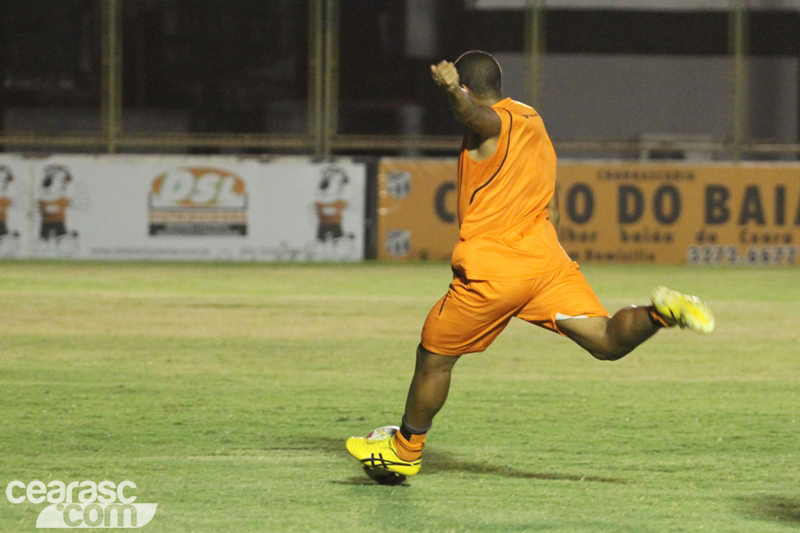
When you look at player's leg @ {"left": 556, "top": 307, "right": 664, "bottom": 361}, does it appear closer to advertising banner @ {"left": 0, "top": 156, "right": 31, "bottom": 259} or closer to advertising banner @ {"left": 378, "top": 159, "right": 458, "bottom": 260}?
advertising banner @ {"left": 378, "top": 159, "right": 458, "bottom": 260}

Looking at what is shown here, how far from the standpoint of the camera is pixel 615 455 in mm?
5902

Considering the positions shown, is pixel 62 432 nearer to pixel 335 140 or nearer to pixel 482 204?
pixel 482 204

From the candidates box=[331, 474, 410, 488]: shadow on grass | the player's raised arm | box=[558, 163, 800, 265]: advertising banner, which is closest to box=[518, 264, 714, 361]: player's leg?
the player's raised arm

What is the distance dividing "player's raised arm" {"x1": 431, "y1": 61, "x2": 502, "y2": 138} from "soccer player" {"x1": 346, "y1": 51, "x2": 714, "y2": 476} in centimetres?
5

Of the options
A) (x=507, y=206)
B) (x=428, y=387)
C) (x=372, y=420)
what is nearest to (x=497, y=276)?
(x=507, y=206)

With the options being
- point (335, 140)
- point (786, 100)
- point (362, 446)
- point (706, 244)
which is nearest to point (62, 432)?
point (362, 446)

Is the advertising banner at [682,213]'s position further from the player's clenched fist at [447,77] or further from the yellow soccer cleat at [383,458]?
the player's clenched fist at [447,77]

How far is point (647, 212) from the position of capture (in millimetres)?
20109

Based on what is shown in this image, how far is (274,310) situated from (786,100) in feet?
49.0

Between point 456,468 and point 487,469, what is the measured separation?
148mm

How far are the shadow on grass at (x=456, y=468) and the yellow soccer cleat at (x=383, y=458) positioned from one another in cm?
11

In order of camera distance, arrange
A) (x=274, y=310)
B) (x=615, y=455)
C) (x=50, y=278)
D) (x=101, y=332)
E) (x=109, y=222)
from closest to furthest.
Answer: (x=615, y=455) < (x=101, y=332) < (x=274, y=310) < (x=50, y=278) < (x=109, y=222)

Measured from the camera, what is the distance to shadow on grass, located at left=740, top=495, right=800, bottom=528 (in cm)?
470

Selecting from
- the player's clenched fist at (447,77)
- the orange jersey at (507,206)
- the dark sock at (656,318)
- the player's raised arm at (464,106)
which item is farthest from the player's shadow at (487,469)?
the player's clenched fist at (447,77)
